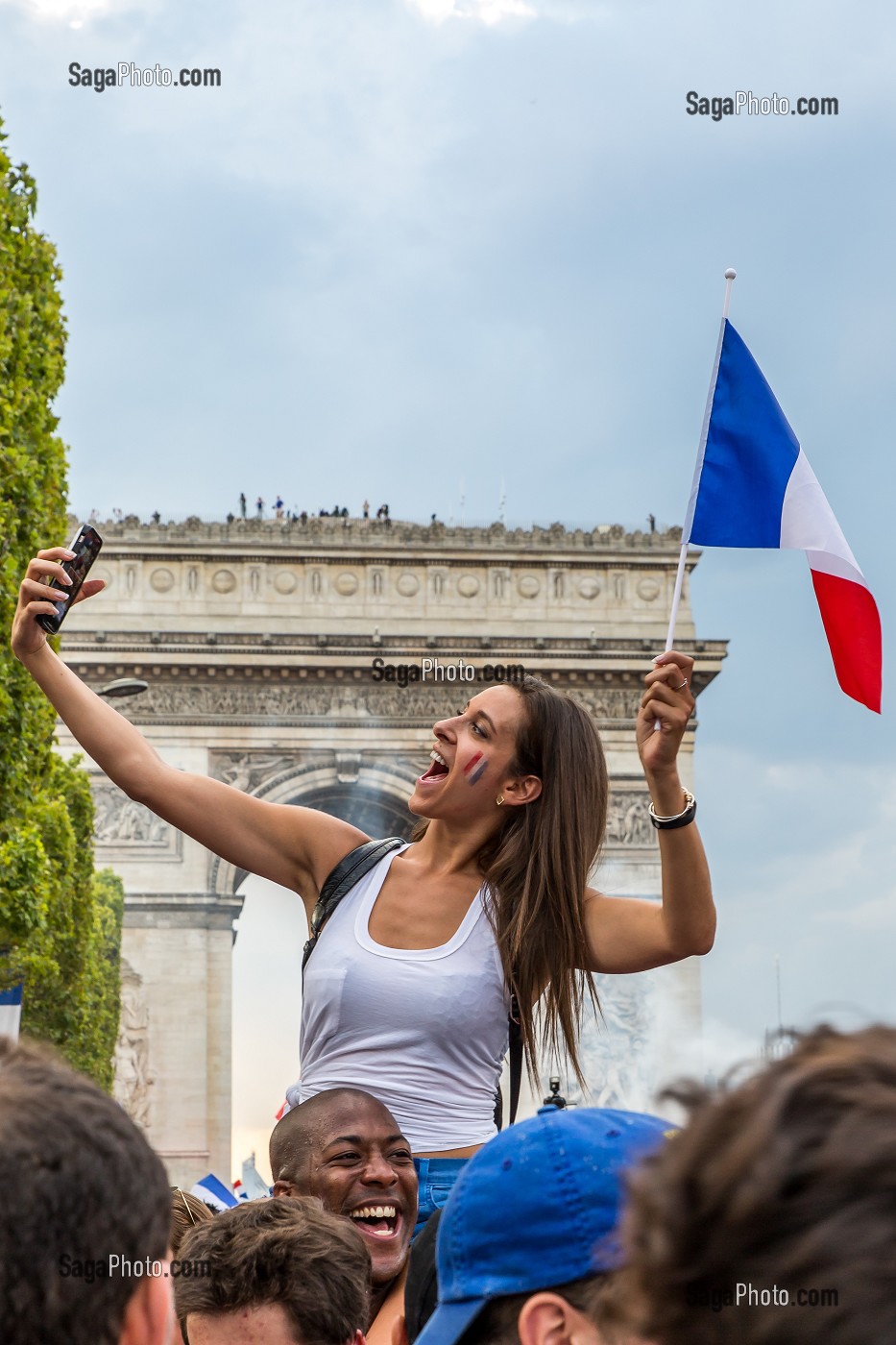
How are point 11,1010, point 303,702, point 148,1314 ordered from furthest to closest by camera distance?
1. point 303,702
2. point 11,1010
3. point 148,1314

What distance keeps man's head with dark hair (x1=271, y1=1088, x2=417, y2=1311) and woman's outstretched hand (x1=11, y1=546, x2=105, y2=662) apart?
1.16 meters

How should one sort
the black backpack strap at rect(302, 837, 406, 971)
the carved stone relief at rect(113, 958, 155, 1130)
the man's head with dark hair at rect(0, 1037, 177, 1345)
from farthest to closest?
1. the carved stone relief at rect(113, 958, 155, 1130)
2. the black backpack strap at rect(302, 837, 406, 971)
3. the man's head with dark hair at rect(0, 1037, 177, 1345)

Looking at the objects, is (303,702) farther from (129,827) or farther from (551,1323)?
(551,1323)

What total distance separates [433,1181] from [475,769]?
94 cm

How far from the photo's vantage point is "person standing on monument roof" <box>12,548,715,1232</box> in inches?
155

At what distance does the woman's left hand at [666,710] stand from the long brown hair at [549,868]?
52 cm

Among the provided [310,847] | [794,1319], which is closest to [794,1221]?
[794,1319]

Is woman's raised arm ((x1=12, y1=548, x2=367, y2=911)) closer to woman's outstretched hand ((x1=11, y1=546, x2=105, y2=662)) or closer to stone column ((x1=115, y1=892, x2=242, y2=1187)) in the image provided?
woman's outstretched hand ((x1=11, y1=546, x2=105, y2=662))

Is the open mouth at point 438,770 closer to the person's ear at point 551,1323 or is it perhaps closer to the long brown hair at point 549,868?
the long brown hair at point 549,868

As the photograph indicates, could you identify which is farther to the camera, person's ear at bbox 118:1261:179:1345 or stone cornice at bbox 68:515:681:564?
stone cornice at bbox 68:515:681:564

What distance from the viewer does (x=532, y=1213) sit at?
188 cm

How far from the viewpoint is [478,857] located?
14.6ft
